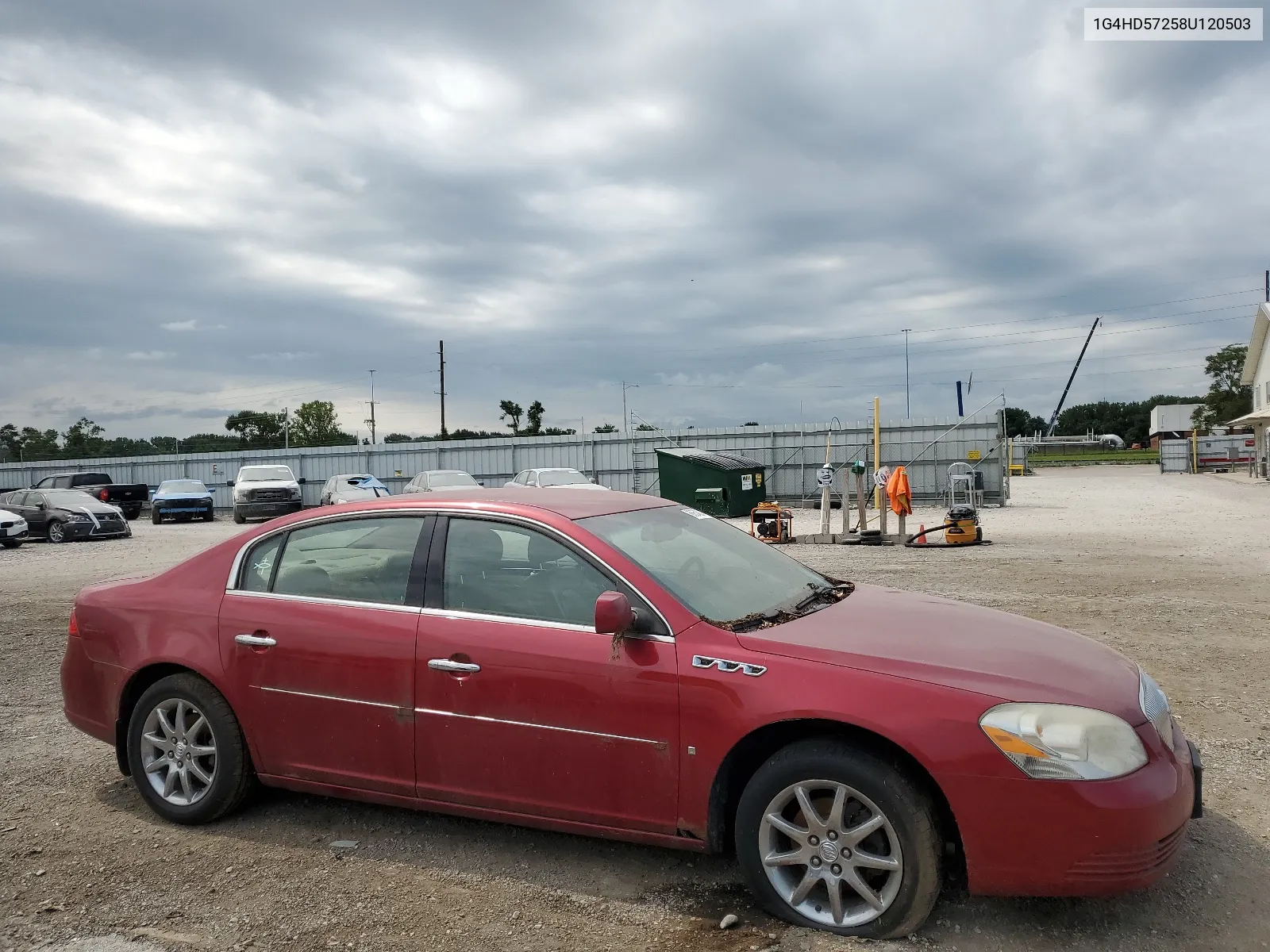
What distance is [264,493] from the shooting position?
27797mm

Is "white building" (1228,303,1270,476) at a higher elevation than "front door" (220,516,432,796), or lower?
higher

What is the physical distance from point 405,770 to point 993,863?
7.27 ft

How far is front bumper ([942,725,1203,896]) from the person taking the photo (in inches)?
112

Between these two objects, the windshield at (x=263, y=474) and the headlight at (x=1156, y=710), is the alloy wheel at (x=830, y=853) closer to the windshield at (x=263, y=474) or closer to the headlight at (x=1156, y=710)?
the headlight at (x=1156, y=710)

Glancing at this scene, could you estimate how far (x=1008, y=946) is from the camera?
300 centimetres

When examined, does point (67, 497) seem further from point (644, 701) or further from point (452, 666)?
point (644, 701)

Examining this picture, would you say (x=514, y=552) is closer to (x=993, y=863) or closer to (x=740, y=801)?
(x=740, y=801)

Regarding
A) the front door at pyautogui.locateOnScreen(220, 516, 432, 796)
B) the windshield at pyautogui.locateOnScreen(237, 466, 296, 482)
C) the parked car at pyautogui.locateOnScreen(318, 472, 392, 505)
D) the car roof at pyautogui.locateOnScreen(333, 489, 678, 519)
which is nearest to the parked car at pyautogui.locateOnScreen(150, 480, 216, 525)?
the windshield at pyautogui.locateOnScreen(237, 466, 296, 482)

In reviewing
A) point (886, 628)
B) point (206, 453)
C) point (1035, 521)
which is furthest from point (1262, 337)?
point (886, 628)

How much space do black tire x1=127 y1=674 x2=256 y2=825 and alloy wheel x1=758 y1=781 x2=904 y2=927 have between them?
2358 mm

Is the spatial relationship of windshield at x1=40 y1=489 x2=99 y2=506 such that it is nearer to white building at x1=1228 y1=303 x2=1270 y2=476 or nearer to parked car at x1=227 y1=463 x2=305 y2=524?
parked car at x1=227 y1=463 x2=305 y2=524

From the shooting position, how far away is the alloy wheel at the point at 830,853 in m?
3.02

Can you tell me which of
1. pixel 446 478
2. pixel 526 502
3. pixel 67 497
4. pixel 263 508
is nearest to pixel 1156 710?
pixel 526 502

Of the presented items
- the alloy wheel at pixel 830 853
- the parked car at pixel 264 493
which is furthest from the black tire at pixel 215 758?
the parked car at pixel 264 493
